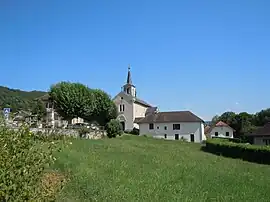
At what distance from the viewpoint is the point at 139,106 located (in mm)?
74250

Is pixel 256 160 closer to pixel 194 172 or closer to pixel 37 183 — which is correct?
pixel 194 172

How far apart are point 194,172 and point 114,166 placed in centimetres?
502

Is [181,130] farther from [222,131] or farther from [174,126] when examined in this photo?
[222,131]

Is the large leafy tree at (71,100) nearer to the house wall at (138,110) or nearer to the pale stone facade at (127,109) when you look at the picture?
the pale stone facade at (127,109)

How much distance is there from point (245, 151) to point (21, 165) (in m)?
33.3

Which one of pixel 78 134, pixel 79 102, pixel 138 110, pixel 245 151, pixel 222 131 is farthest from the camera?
pixel 222 131

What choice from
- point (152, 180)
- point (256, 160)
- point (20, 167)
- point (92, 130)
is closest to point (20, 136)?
point (20, 167)

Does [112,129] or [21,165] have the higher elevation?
[112,129]

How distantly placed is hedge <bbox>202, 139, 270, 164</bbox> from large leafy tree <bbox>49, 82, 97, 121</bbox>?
85.2 ft

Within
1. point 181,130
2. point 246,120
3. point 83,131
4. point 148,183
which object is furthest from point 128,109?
point 148,183

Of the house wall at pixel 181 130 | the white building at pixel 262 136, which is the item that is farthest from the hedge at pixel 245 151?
the house wall at pixel 181 130

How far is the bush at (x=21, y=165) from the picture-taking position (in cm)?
456

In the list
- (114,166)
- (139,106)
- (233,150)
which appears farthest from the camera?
(139,106)

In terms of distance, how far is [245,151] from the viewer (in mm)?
34812
